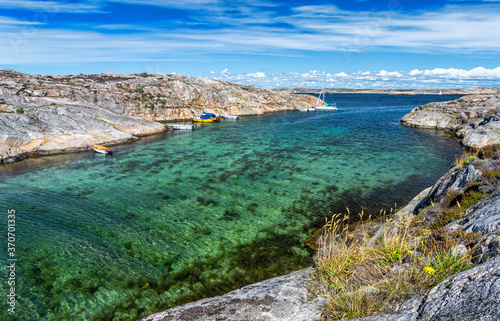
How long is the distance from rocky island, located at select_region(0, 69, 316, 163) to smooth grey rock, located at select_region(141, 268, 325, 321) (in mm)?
34760

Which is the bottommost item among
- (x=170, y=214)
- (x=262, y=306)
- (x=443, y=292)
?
(x=170, y=214)

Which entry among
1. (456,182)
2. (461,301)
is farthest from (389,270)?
(456,182)

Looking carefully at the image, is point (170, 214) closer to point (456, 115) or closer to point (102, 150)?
point (102, 150)

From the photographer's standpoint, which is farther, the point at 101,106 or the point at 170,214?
the point at 101,106

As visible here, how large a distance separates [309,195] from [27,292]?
16.2m

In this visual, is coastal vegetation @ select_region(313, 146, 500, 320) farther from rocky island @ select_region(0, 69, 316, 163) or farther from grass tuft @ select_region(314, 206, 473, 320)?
rocky island @ select_region(0, 69, 316, 163)

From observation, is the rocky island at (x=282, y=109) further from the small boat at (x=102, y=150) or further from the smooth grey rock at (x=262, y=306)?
the small boat at (x=102, y=150)

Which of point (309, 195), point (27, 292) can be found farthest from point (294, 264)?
point (27, 292)

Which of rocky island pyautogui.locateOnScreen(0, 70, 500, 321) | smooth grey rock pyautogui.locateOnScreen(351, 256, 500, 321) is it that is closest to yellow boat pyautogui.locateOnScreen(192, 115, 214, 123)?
rocky island pyautogui.locateOnScreen(0, 70, 500, 321)

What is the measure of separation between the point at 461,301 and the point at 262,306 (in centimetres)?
429

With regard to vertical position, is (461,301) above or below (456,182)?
below

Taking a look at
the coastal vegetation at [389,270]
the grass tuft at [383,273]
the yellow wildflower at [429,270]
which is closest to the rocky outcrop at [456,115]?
the coastal vegetation at [389,270]

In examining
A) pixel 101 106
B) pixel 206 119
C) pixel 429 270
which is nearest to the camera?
pixel 429 270

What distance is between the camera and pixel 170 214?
16.6 meters
